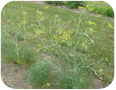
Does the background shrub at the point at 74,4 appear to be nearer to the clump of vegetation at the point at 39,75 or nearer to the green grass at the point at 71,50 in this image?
the green grass at the point at 71,50

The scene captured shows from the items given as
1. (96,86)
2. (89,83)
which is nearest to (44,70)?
(89,83)

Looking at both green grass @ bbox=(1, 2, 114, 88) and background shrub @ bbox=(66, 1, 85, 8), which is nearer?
green grass @ bbox=(1, 2, 114, 88)

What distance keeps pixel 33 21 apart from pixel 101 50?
2.16m

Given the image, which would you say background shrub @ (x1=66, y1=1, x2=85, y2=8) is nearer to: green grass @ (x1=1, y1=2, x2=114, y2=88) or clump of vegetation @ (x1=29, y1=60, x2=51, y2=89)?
green grass @ (x1=1, y1=2, x2=114, y2=88)

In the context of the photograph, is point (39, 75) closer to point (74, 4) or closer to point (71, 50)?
point (71, 50)

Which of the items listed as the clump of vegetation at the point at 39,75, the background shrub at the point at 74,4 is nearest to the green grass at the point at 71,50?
the clump of vegetation at the point at 39,75

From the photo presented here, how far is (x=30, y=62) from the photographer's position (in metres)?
2.69

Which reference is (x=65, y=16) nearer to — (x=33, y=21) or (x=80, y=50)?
(x=33, y=21)

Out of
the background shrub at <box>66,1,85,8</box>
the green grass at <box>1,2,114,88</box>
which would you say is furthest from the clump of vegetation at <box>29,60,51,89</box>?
the background shrub at <box>66,1,85,8</box>

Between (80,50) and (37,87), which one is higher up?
(80,50)

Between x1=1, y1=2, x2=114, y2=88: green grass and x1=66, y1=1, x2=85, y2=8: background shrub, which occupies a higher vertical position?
x1=66, y1=1, x2=85, y2=8: background shrub

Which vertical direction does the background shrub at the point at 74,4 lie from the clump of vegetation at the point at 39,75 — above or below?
above

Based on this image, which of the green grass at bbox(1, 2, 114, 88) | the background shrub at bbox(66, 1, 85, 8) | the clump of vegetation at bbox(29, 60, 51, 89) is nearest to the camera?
the green grass at bbox(1, 2, 114, 88)

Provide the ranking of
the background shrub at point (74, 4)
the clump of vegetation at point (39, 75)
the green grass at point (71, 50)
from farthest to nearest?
the background shrub at point (74, 4), the clump of vegetation at point (39, 75), the green grass at point (71, 50)
